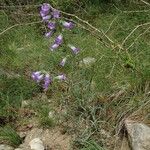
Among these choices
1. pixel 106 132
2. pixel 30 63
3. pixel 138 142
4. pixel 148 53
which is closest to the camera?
pixel 138 142

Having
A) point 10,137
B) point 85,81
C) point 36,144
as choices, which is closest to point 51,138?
point 36,144

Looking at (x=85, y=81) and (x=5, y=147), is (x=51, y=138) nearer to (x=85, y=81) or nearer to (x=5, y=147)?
(x=5, y=147)

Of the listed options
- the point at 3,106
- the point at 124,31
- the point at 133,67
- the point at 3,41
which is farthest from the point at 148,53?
the point at 3,41

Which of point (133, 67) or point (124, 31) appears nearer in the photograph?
point (133, 67)

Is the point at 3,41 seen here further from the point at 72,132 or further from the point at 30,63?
the point at 72,132

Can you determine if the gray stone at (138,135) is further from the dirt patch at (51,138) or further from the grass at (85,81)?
the dirt patch at (51,138)

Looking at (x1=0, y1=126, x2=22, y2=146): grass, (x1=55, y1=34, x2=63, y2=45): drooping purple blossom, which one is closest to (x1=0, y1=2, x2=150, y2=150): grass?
(x1=0, y1=126, x2=22, y2=146): grass

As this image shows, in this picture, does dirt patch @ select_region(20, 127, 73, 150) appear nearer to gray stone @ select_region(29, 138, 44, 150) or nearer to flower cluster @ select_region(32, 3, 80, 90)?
gray stone @ select_region(29, 138, 44, 150)
